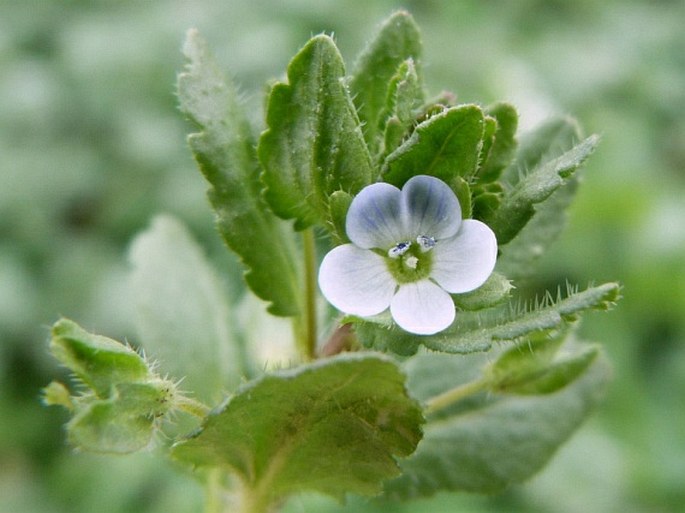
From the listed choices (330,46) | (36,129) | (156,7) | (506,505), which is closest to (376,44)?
(330,46)

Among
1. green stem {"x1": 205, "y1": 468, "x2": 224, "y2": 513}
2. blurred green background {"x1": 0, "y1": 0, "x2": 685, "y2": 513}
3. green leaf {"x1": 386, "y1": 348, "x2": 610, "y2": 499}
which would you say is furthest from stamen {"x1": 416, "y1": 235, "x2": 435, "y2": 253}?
blurred green background {"x1": 0, "y1": 0, "x2": 685, "y2": 513}

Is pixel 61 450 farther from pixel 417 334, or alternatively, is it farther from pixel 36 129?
pixel 417 334

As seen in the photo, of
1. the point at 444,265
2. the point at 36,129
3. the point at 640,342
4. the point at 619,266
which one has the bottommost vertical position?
the point at 444,265

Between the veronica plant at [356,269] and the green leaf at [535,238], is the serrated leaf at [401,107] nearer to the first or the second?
the veronica plant at [356,269]

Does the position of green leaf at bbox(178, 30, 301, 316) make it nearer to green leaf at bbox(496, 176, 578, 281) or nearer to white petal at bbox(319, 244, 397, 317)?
white petal at bbox(319, 244, 397, 317)

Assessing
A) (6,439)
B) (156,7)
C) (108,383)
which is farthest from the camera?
(156,7)
